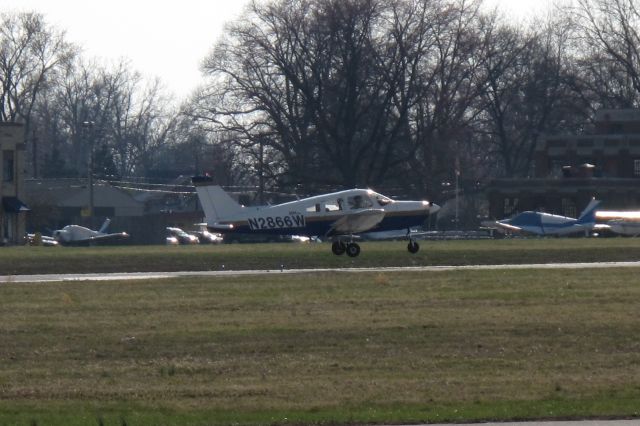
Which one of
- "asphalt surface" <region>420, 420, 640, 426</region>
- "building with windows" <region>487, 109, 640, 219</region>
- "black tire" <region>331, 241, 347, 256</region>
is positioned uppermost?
"building with windows" <region>487, 109, 640, 219</region>

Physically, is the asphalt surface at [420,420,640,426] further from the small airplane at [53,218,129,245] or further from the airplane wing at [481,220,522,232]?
the airplane wing at [481,220,522,232]

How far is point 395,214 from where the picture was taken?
137 ft

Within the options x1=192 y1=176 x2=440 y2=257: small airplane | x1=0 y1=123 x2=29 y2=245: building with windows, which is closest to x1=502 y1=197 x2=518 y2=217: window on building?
x1=0 y1=123 x2=29 y2=245: building with windows

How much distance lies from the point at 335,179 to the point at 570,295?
49264 millimetres

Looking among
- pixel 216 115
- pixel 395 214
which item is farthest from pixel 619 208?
Answer: pixel 395 214

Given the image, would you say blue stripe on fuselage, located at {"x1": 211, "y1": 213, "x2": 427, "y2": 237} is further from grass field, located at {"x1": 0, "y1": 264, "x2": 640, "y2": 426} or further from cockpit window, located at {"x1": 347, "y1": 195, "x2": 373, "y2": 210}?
grass field, located at {"x1": 0, "y1": 264, "x2": 640, "y2": 426}

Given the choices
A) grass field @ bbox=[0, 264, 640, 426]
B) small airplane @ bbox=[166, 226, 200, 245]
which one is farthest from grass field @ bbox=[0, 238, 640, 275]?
small airplane @ bbox=[166, 226, 200, 245]

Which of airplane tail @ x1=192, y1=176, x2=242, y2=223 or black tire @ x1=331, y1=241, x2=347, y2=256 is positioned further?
black tire @ x1=331, y1=241, x2=347, y2=256

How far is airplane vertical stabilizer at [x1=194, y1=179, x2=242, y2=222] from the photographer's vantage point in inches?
1569

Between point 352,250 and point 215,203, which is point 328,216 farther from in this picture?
point 215,203

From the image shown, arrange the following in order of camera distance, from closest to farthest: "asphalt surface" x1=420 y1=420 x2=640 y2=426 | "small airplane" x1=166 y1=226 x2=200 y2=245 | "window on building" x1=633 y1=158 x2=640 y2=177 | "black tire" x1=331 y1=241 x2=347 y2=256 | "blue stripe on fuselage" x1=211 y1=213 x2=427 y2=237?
"asphalt surface" x1=420 y1=420 x2=640 y2=426, "blue stripe on fuselage" x1=211 y1=213 x2=427 y2=237, "black tire" x1=331 y1=241 x2=347 y2=256, "small airplane" x1=166 y1=226 x2=200 y2=245, "window on building" x1=633 y1=158 x2=640 y2=177

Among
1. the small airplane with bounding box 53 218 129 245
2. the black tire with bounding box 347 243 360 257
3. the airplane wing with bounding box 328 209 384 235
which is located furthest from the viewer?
the small airplane with bounding box 53 218 129 245

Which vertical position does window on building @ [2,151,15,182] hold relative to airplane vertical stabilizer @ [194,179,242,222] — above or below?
above

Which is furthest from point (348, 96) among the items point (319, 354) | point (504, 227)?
point (319, 354)
